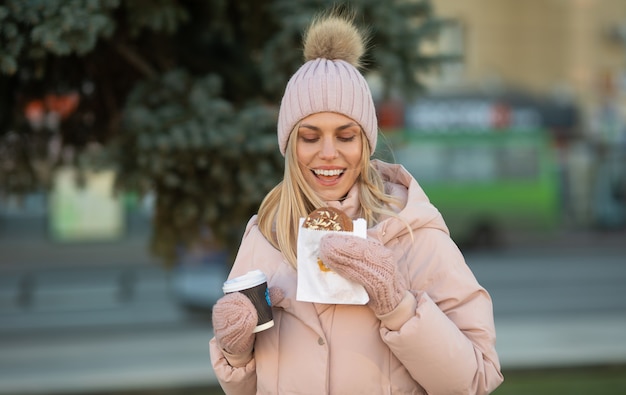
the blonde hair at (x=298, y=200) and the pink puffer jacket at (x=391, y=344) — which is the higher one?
the blonde hair at (x=298, y=200)

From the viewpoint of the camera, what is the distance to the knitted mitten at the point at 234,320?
2.17m

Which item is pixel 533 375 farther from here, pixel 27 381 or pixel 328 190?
pixel 328 190

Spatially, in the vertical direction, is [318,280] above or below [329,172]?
below

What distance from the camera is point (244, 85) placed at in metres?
4.82

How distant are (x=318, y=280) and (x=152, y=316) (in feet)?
39.0

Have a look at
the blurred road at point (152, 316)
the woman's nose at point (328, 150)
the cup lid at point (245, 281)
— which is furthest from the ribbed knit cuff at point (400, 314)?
the blurred road at point (152, 316)

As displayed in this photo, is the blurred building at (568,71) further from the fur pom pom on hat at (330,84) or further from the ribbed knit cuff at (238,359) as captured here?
the ribbed knit cuff at (238,359)

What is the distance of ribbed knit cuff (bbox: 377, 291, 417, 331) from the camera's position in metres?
2.13

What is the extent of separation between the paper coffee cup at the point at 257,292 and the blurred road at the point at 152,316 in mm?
3868

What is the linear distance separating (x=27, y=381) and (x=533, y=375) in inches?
187

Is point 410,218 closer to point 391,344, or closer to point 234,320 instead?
point 391,344

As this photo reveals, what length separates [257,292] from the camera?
87.0 inches

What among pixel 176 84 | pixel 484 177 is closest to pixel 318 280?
pixel 176 84

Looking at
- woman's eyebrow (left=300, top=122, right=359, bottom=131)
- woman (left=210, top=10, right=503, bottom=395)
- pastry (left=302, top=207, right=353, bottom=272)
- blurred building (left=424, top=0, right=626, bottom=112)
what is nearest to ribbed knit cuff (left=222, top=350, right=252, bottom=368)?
woman (left=210, top=10, right=503, bottom=395)
